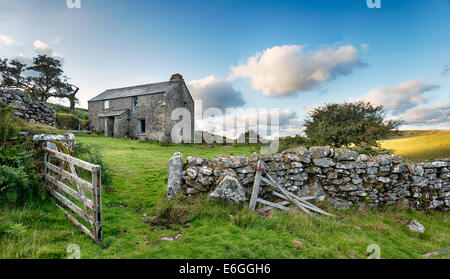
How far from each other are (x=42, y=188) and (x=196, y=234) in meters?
4.33

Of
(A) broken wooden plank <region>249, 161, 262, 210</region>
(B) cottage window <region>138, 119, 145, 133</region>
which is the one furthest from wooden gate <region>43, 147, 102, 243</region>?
(B) cottage window <region>138, 119, 145, 133</region>

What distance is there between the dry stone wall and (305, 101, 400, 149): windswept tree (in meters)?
4.42

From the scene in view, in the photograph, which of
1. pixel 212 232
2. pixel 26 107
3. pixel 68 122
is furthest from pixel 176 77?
pixel 212 232

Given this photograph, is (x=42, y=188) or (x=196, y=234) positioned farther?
(x=42, y=188)

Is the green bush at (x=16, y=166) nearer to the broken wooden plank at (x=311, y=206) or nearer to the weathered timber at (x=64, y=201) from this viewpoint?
the weathered timber at (x=64, y=201)

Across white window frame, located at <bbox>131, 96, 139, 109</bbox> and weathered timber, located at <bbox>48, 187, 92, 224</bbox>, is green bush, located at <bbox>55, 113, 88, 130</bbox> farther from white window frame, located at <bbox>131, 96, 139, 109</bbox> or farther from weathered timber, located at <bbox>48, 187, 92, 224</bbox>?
weathered timber, located at <bbox>48, 187, 92, 224</bbox>

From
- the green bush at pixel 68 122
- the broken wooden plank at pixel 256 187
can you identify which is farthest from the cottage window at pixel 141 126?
the broken wooden plank at pixel 256 187

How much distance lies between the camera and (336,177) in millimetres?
6316

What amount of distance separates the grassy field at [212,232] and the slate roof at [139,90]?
21.5m

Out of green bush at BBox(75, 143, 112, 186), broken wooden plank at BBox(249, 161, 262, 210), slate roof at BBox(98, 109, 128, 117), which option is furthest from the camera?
slate roof at BBox(98, 109, 128, 117)

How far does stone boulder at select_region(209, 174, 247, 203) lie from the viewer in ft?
18.3

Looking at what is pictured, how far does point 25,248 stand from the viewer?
3094 millimetres
